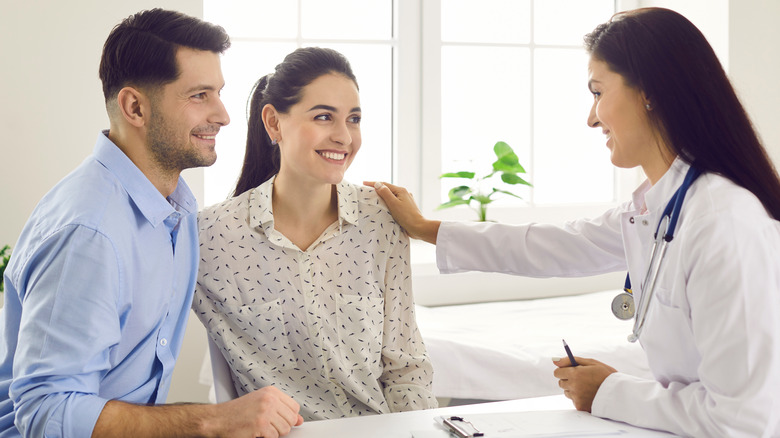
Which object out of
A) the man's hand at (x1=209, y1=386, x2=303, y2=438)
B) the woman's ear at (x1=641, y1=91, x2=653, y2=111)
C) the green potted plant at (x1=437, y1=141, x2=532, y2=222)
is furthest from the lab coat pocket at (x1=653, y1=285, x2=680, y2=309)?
the green potted plant at (x1=437, y1=141, x2=532, y2=222)

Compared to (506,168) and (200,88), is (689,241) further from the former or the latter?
(506,168)

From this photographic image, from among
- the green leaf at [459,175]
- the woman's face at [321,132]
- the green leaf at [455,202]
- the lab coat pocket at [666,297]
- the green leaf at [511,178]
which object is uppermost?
the woman's face at [321,132]

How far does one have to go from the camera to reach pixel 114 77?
1.48 m

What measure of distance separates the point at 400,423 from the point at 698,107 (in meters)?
0.75

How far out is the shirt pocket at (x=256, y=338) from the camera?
5.37ft

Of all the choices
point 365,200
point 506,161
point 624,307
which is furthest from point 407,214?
point 506,161

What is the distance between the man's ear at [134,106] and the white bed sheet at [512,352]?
1.19 meters

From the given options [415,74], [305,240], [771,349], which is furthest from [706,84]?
[415,74]

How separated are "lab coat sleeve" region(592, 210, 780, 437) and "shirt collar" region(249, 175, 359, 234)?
2.70ft

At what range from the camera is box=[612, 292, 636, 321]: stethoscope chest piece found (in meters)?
1.46

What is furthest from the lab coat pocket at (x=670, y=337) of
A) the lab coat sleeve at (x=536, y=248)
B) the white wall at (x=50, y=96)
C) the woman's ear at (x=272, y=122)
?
the white wall at (x=50, y=96)

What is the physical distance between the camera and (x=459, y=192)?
3.20 m

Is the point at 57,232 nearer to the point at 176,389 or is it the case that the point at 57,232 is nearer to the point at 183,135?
the point at 183,135

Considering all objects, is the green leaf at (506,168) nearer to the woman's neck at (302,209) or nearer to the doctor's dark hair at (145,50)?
the woman's neck at (302,209)
